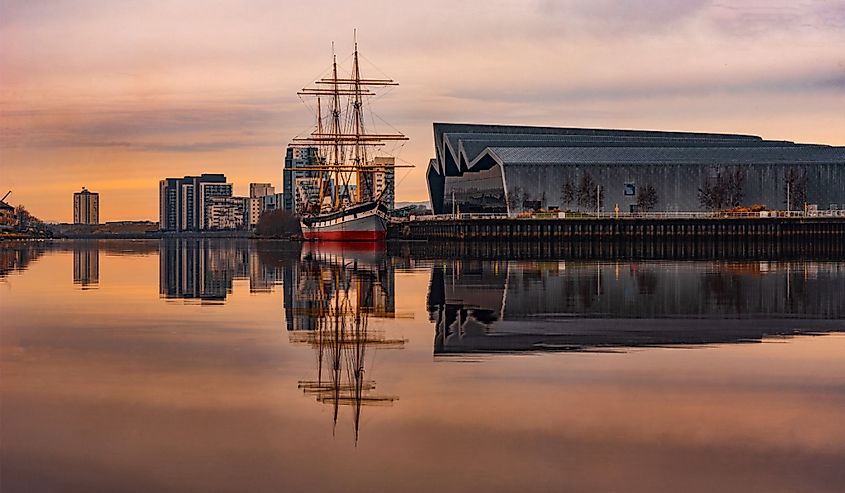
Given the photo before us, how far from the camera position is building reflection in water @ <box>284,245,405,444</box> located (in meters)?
14.4

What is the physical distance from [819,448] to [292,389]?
6747 mm

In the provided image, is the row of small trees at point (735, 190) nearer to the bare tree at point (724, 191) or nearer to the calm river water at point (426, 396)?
the bare tree at point (724, 191)

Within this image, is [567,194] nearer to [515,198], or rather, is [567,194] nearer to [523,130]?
[515,198]

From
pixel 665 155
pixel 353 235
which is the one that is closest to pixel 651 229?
pixel 665 155

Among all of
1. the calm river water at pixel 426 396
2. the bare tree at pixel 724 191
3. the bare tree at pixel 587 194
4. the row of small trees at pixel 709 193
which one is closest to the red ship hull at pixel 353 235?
the row of small trees at pixel 709 193

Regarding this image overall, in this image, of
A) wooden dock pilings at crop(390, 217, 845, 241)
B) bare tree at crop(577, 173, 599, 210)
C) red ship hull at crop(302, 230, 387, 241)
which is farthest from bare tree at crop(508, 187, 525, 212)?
wooden dock pilings at crop(390, 217, 845, 241)

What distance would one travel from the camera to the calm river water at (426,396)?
34.3ft

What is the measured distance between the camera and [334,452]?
1116 centimetres

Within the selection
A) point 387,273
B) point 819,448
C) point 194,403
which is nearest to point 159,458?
point 194,403

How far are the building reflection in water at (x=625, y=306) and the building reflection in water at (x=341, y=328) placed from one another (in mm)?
1423

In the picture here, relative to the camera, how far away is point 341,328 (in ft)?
74.8

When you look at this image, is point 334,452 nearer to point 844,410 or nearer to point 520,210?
point 844,410

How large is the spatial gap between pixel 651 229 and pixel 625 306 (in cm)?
7692

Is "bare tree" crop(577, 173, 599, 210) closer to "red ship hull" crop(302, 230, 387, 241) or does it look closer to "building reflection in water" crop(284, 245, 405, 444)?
"red ship hull" crop(302, 230, 387, 241)
